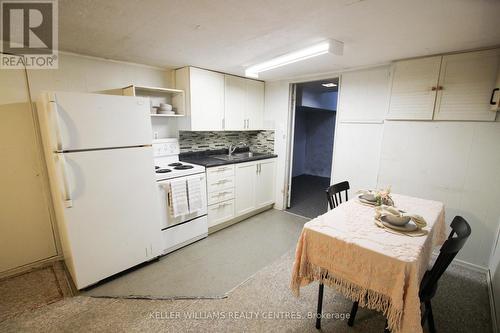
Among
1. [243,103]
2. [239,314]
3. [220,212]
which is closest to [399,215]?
[239,314]

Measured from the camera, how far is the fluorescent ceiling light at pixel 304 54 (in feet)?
6.56

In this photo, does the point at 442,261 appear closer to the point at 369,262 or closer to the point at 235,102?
the point at 369,262

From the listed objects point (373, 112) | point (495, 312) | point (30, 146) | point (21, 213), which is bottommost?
point (495, 312)

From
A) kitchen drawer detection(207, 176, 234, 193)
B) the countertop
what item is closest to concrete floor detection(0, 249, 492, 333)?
kitchen drawer detection(207, 176, 234, 193)

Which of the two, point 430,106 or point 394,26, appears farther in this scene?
point 430,106

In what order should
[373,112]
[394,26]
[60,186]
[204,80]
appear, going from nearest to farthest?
[394,26], [60,186], [373,112], [204,80]

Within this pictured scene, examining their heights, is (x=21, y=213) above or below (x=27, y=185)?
below

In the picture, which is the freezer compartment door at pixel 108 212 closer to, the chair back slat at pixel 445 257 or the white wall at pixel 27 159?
the white wall at pixel 27 159

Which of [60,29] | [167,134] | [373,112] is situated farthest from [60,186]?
[373,112]

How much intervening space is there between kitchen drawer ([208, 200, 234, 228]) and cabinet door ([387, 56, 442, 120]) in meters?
2.34

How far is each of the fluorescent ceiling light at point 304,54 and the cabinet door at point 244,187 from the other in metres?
1.36

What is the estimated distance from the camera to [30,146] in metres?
2.23

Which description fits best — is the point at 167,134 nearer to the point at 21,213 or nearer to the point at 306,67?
the point at 21,213

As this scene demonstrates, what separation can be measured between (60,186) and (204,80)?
2.03 m
